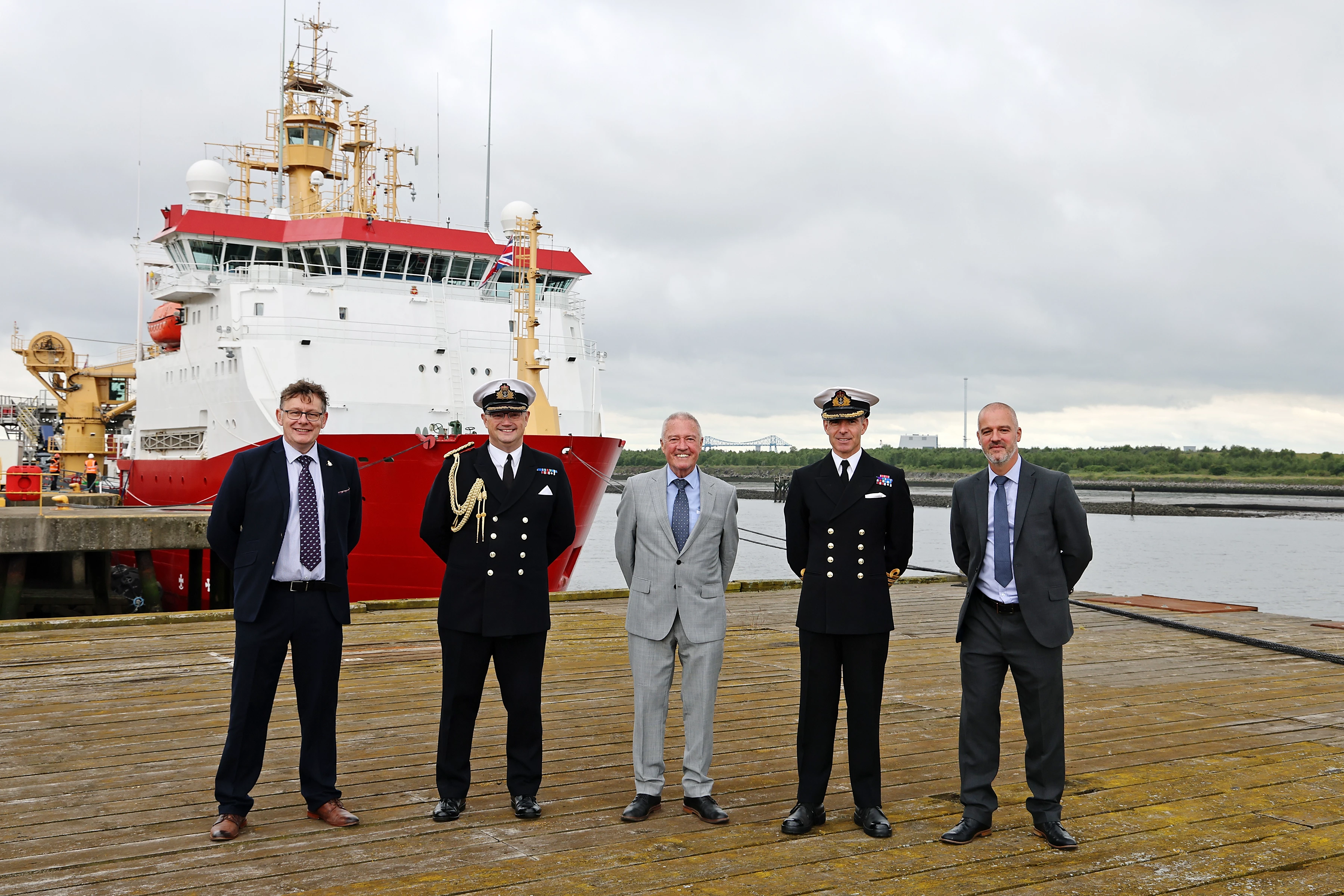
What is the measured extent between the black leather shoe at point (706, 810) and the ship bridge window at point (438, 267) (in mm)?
13950

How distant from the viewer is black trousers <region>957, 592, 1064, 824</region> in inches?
143

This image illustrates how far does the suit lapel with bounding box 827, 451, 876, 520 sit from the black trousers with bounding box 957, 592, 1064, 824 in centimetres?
56

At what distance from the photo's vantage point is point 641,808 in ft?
12.3

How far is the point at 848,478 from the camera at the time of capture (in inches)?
154

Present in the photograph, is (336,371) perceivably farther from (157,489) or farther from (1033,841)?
(1033,841)

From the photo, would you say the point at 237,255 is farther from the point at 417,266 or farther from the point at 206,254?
the point at 417,266

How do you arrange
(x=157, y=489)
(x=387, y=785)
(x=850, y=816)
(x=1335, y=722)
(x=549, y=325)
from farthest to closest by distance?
1. (x=157, y=489)
2. (x=549, y=325)
3. (x=1335, y=722)
4. (x=387, y=785)
5. (x=850, y=816)

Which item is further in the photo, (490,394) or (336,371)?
(336,371)

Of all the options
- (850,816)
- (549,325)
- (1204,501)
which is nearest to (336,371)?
(549,325)

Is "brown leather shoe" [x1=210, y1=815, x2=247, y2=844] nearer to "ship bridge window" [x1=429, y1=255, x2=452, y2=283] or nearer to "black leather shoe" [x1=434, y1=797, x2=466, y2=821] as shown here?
"black leather shoe" [x1=434, y1=797, x2=466, y2=821]

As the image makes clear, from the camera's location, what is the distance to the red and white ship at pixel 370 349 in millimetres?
13719

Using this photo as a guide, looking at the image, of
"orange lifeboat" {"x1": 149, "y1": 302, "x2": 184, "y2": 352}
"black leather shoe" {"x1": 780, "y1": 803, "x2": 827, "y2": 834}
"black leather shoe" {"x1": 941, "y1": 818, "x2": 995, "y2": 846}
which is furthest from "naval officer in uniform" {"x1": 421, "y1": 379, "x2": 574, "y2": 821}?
"orange lifeboat" {"x1": 149, "y1": 302, "x2": 184, "y2": 352}

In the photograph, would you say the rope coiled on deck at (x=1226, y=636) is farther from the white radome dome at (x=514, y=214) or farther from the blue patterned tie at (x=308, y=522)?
the white radome dome at (x=514, y=214)

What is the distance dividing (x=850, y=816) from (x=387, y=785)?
1.76m
